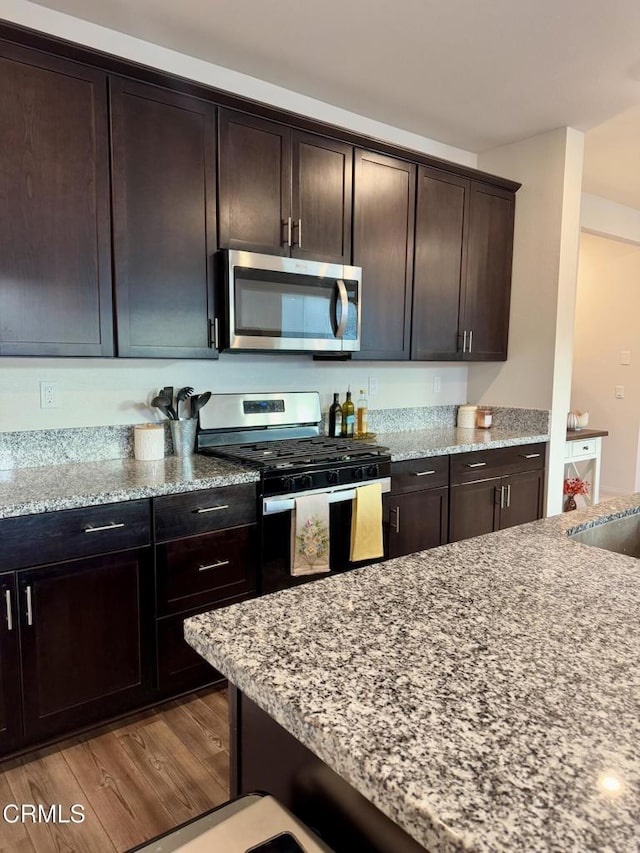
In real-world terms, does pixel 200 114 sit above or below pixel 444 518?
above

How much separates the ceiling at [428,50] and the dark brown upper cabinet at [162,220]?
36 centimetres

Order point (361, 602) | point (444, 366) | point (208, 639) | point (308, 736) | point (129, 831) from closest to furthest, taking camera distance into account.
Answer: point (308, 736)
point (208, 639)
point (361, 602)
point (129, 831)
point (444, 366)

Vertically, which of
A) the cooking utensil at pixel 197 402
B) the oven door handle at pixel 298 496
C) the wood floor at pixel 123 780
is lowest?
the wood floor at pixel 123 780

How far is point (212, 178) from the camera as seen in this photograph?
2.48 metres

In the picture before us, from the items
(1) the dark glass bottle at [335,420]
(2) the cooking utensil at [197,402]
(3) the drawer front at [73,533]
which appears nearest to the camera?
(3) the drawer front at [73,533]

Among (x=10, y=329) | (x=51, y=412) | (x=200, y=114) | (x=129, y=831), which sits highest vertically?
(x=200, y=114)

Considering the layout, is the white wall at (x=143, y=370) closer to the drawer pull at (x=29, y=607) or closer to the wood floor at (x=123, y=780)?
the drawer pull at (x=29, y=607)

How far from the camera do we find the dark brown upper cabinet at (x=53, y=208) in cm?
201

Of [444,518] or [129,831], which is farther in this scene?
[444,518]

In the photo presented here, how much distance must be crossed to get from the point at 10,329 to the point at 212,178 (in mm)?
1062

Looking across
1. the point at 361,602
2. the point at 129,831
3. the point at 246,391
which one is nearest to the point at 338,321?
the point at 246,391

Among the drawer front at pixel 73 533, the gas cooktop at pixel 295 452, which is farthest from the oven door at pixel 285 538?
the drawer front at pixel 73 533

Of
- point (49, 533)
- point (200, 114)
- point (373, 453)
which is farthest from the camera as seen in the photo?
point (373, 453)

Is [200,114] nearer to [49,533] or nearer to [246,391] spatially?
[246,391]
